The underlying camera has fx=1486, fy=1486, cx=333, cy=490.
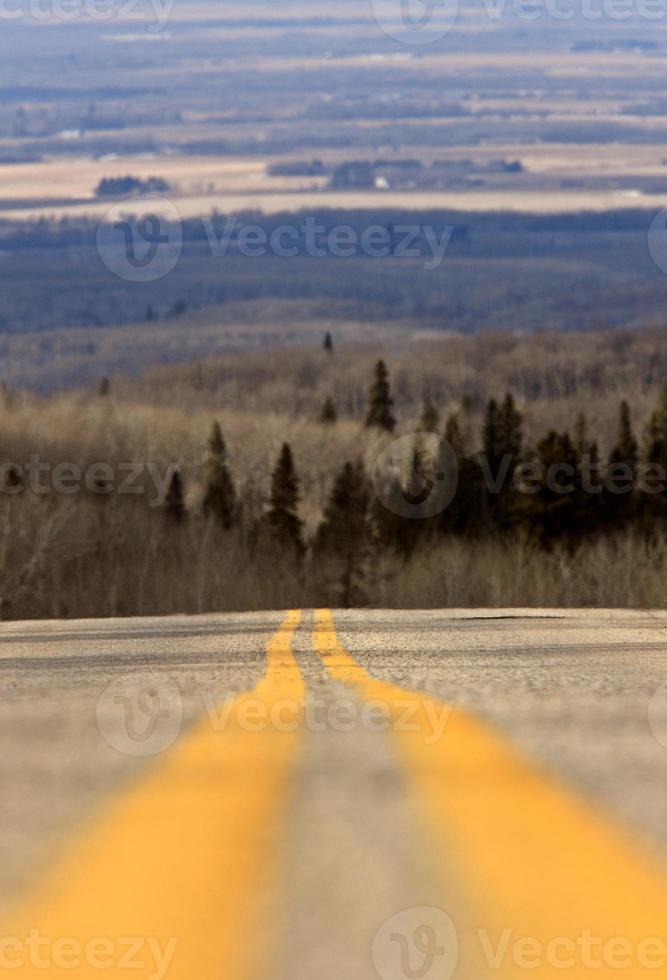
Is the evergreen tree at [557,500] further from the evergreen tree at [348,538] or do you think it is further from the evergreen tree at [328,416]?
the evergreen tree at [328,416]

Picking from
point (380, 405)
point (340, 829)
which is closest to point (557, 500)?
point (380, 405)

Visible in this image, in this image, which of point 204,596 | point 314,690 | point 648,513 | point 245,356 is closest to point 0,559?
point 204,596

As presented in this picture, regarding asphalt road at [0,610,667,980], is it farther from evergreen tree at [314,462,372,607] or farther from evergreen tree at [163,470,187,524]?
evergreen tree at [163,470,187,524]

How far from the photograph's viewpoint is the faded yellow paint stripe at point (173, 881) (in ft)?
10.1

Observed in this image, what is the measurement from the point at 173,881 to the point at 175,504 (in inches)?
2569

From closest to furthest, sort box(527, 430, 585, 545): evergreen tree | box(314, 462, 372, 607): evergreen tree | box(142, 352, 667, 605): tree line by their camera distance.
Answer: box(314, 462, 372, 607): evergreen tree, box(527, 430, 585, 545): evergreen tree, box(142, 352, 667, 605): tree line

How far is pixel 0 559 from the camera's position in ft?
172

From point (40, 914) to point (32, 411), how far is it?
101 meters

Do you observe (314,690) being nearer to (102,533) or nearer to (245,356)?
(102,533)

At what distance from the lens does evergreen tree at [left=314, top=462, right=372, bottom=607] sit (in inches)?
2149

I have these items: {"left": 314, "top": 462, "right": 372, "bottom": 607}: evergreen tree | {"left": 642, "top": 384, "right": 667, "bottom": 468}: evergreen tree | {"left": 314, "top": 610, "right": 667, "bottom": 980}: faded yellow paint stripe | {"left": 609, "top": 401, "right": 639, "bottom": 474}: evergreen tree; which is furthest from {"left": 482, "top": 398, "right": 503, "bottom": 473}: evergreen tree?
{"left": 314, "top": 610, "right": 667, "bottom": 980}: faded yellow paint stripe

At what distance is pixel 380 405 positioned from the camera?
345 ft

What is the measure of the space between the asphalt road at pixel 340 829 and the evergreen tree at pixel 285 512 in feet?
182

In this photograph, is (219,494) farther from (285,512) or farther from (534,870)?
(534,870)
